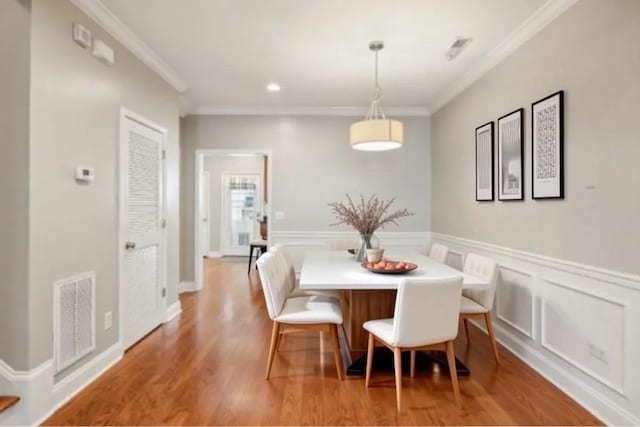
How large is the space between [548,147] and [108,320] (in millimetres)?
3528

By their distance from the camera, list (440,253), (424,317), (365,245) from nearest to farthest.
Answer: (424,317)
(365,245)
(440,253)

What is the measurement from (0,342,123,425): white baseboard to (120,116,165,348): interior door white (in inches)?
29.3

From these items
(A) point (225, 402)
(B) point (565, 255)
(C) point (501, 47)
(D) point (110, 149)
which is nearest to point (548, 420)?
(B) point (565, 255)

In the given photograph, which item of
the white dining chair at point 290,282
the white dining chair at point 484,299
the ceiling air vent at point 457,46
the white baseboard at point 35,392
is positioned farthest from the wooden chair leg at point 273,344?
the ceiling air vent at point 457,46

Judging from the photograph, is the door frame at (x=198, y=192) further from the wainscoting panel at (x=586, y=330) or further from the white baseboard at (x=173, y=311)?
the wainscoting panel at (x=586, y=330)

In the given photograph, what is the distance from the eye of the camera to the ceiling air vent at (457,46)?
3.08m

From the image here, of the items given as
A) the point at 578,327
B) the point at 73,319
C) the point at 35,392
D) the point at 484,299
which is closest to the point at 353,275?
the point at 484,299

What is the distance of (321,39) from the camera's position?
3.06 metres

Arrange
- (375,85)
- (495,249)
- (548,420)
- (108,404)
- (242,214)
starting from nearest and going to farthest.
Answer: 1. (548,420)
2. (108,404)
3. (495,249)
4. (375,85)
5. (242,214)

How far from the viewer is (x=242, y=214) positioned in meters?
9.12

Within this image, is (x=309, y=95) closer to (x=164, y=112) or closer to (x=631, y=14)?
(x=164, y=112)

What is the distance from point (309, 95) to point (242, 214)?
509 cm

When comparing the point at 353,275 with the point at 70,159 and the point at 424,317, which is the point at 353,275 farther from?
the point at 70,159

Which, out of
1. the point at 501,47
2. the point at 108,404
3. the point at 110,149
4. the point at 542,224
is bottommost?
the point at 108,404
